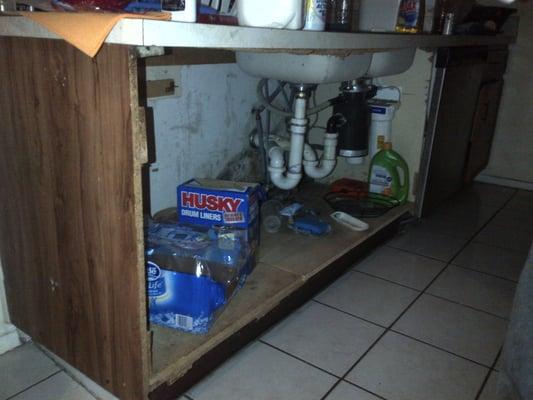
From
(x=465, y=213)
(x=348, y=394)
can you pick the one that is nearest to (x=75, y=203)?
(x=348, y=394)

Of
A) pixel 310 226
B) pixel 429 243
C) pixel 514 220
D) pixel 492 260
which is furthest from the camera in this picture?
pixel 514 220

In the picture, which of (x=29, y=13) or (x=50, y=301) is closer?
(x=29, y=13)

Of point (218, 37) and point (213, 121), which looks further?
point (213, 121)

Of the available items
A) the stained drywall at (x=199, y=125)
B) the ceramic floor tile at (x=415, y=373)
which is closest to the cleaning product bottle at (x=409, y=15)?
the stained drywall at (x=199, y=125)

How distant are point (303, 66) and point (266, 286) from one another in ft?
1.92

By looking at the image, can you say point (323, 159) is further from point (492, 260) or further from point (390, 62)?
point (492, 260)

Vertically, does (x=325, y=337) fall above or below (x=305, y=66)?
below

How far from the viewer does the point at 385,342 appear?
116 cm

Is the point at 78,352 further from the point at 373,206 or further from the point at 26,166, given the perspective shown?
the point at 373,206

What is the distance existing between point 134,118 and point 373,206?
1.25m

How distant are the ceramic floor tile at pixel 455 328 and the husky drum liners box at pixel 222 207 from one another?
0.47m

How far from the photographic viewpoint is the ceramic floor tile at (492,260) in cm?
156

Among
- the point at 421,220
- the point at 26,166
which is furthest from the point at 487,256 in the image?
the point at 26,166

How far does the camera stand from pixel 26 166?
2.97ft
